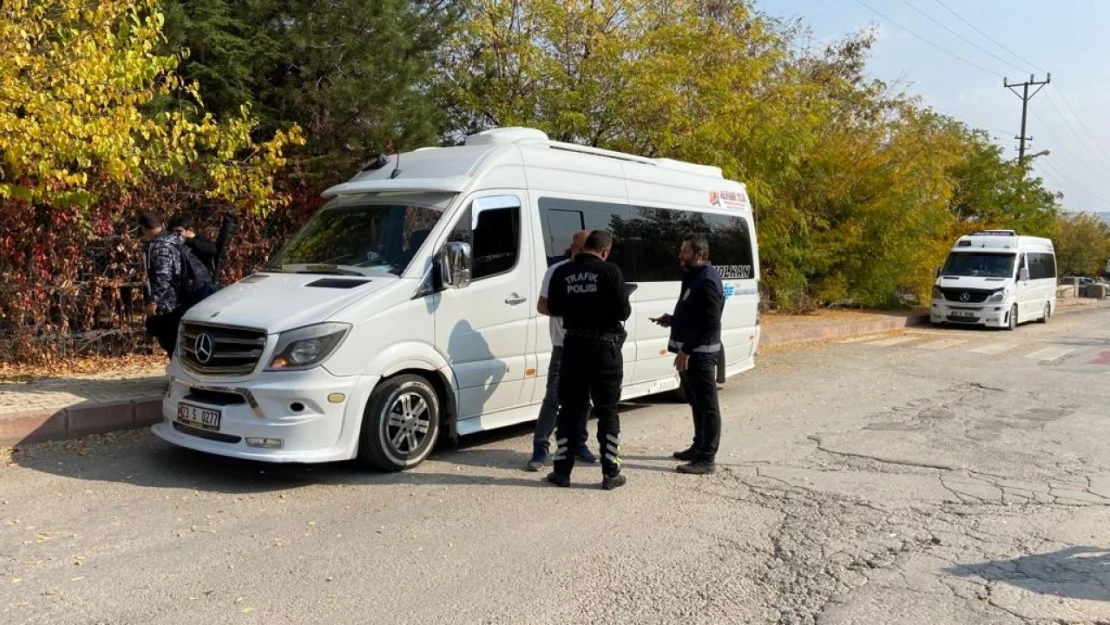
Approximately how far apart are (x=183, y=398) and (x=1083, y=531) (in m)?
6.19

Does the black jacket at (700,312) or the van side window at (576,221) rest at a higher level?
the van side window at (576,221)

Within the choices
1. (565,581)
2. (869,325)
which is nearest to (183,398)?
(565,581)

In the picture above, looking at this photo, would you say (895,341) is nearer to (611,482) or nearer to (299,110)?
(299,110)

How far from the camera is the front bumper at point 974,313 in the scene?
21.1m

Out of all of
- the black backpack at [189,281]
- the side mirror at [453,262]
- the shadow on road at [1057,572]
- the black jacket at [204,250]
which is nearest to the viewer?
the shadow on road at [1057,572]

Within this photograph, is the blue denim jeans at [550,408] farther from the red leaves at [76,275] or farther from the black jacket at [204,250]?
the red leaves at [76,275]

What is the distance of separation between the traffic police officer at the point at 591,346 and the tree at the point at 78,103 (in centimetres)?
473

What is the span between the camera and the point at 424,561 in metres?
4.75

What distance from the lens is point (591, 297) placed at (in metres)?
6.00

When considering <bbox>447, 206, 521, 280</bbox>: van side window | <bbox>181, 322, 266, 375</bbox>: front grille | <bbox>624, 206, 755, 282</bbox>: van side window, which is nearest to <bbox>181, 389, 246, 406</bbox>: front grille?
<bbox>181, 322, 266, 375</bbox>: front grille

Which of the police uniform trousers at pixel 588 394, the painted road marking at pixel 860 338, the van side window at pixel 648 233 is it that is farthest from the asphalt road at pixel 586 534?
the painted road marking at pixel 860 338

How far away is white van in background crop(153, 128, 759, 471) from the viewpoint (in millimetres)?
5969

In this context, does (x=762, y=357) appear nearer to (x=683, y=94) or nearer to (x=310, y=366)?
(x=683, y=94)

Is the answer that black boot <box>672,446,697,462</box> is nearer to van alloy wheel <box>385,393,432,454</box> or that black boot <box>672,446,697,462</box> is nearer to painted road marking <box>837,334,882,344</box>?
van alloy wheel <box>385,393,432,454</box>
